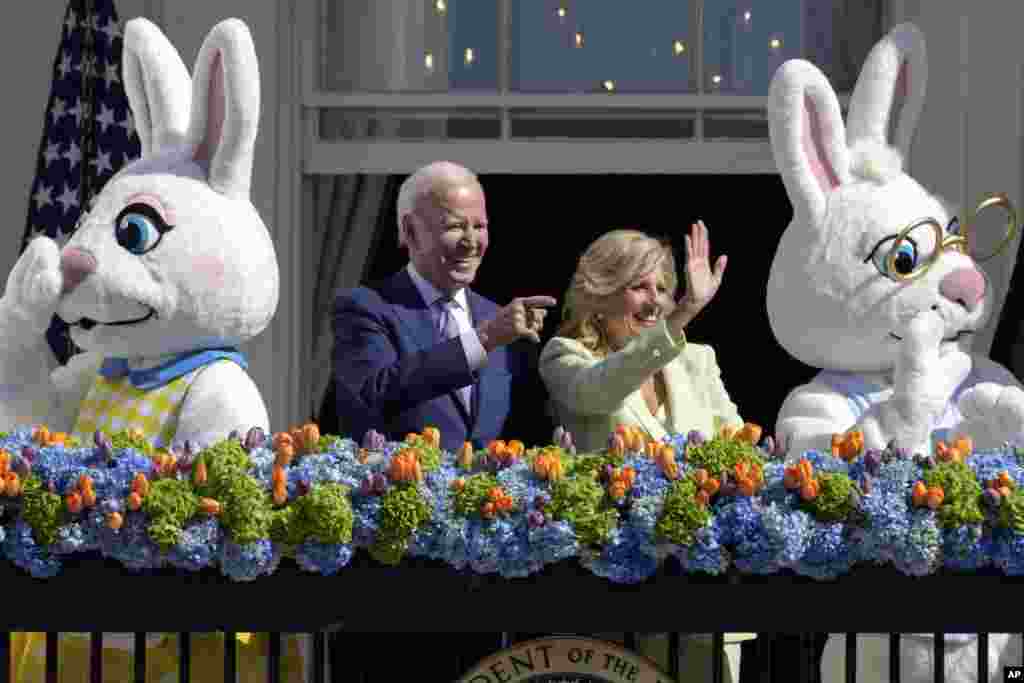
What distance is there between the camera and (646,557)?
410 centimetres

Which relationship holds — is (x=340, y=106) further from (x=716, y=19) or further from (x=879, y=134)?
(x=879, y=134)

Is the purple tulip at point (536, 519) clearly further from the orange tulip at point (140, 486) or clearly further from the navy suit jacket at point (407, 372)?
the navy suit jacket at point (407, 372)

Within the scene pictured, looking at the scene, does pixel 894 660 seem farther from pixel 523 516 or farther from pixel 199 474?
pixel 199 474

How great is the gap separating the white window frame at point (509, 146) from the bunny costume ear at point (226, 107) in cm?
175

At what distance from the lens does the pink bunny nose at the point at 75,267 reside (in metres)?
5.23

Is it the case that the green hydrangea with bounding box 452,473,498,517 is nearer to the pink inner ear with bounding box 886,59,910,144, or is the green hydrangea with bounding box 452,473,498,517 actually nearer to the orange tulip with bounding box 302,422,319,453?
the orange tulip with bounding box 302,422,319,453

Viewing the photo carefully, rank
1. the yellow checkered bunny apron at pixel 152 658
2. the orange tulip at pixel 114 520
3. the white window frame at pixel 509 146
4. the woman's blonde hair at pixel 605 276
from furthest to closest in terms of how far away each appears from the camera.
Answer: the white window frame at pixel 509 146
the woman's blonde hair at pixel 605 276
the yellow checkered bunny apron at pixel 152 658
the orange tulip at pixel 114 520

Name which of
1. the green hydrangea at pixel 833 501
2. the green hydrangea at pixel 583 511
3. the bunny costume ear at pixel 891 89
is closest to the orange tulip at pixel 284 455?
the green hydrangea at pixel 583 511

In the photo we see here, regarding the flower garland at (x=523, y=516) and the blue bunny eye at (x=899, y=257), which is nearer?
the flower garland at (x=523, y=516)

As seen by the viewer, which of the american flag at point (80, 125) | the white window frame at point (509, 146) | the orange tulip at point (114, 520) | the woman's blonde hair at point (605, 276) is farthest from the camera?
the white window frame at point (509, 146)

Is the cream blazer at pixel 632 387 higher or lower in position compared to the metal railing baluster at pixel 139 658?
higher

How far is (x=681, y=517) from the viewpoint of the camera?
4074mm

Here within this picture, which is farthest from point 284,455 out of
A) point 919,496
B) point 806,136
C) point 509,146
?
point 509,146

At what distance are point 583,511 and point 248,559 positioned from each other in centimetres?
57
